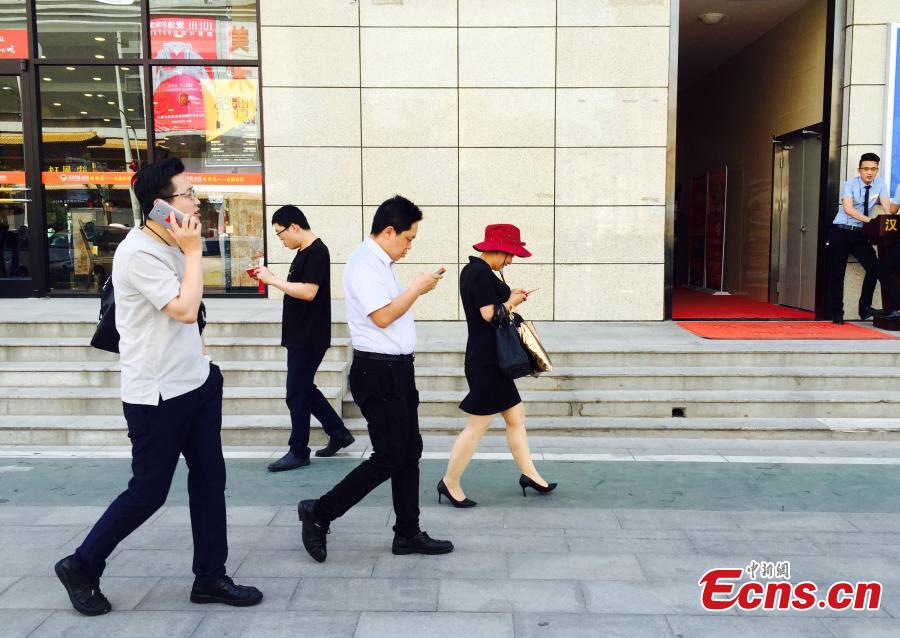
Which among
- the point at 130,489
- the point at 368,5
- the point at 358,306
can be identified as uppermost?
the point at 368,5

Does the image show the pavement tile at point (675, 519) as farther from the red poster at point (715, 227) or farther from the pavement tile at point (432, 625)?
the red poster at point (715, 227)

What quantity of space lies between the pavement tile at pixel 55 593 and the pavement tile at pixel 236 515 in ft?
2.34

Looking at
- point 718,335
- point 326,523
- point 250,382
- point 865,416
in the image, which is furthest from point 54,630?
point 718,335

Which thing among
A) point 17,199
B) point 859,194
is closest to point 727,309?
point 859,194

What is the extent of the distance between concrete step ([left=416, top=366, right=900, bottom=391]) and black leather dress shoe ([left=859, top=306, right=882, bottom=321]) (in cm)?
185

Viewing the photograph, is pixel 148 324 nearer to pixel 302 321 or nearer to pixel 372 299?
pixel 372 299

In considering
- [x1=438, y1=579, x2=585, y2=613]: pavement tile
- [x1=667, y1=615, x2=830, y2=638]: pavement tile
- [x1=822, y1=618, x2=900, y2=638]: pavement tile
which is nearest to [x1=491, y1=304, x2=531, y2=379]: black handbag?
[x1=438, y1=579, x2=585, y2=613]: pavement tile

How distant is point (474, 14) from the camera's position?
911cm

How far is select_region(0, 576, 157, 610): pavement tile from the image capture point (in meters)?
3.50

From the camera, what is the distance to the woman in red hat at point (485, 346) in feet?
14.7

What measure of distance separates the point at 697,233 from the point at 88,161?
12.0 meters

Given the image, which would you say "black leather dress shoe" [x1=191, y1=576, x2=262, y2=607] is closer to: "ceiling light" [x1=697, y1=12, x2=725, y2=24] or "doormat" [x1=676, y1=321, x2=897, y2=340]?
"doormat" [x1=676, y1=321, x2=897, y2=340]

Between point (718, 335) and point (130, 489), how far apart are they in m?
6.40

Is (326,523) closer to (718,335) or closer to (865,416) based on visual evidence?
(865,416)
